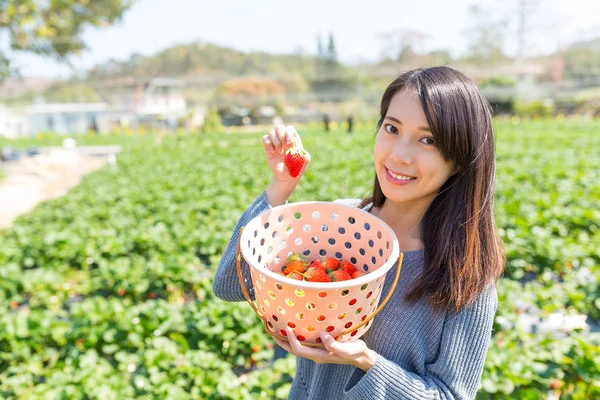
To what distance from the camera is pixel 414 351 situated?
120 cm

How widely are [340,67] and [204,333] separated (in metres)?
38.8

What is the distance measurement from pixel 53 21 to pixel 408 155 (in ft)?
47.1

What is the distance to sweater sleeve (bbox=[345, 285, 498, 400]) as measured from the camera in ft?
3.67

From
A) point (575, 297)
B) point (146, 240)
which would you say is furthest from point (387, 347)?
point (146, 240)

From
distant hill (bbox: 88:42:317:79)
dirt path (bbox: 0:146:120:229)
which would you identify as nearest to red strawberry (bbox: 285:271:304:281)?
dirt path (bbox: 0:146:120:229)

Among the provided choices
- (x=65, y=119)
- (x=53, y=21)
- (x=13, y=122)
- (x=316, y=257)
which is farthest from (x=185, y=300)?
(x=65, y=119)

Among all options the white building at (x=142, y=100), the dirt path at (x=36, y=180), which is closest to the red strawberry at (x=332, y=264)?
the dirt path at (x=36, y=180)

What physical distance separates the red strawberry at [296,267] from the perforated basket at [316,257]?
0.07 meters

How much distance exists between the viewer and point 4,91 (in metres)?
39.9

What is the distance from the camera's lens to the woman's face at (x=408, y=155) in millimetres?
1177

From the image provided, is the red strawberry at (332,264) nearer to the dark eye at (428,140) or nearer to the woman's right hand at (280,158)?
the woman's right hand at (280,158)

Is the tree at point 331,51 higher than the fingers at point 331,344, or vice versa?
the tree at point 331,51

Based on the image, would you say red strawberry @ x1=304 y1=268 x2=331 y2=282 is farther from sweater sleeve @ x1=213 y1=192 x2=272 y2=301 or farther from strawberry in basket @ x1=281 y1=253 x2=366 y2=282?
sweater sleeve @ x1=213 y1=192 x2=272 y2=301

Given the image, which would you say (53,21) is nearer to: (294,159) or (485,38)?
(294,159)
